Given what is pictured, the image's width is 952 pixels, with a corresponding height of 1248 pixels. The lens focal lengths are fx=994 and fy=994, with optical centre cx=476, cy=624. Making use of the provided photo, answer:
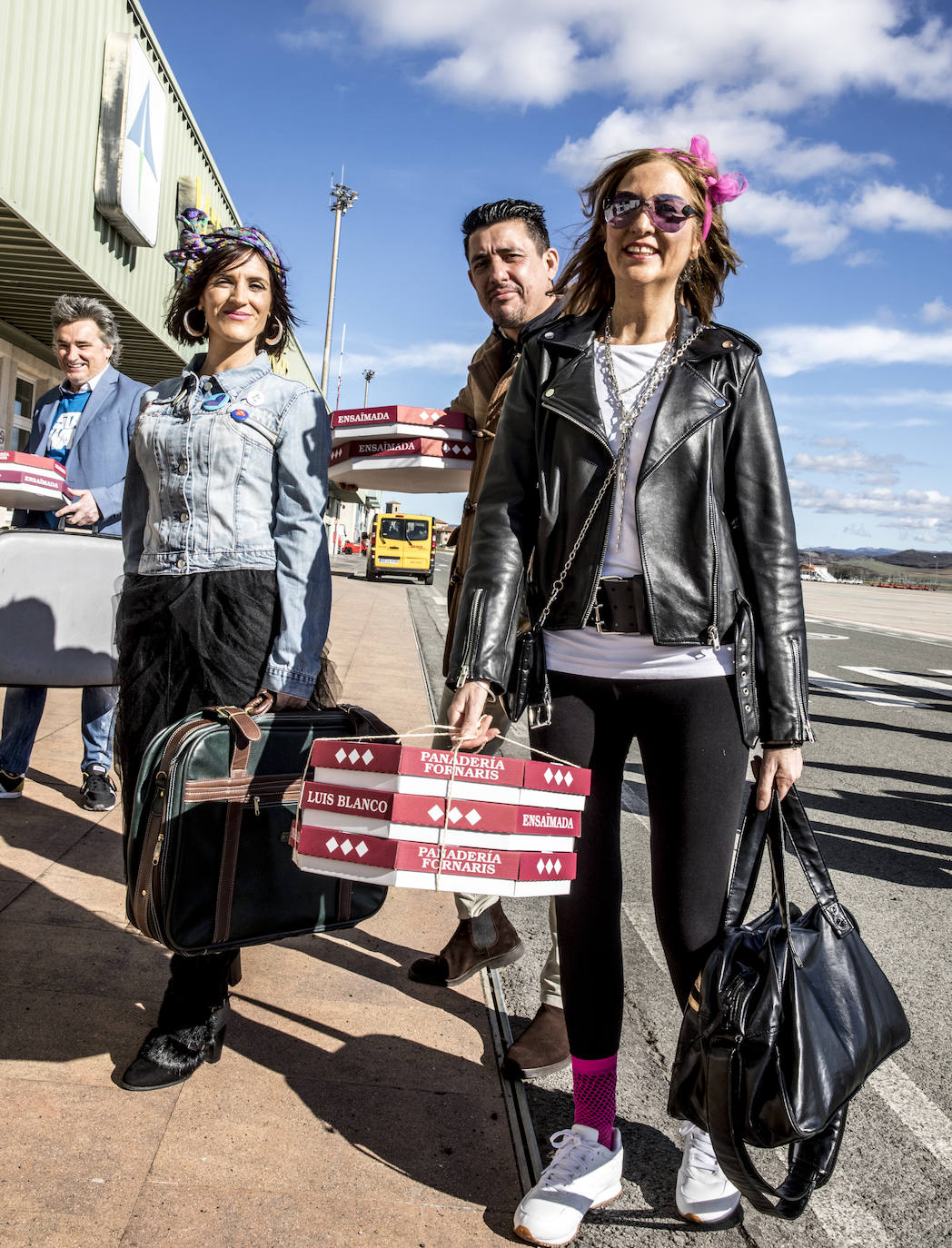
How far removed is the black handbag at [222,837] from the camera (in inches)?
80.5

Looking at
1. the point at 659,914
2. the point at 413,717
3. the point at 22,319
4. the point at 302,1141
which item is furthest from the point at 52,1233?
the point at 22,319

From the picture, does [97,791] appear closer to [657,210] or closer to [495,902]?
[495,902]

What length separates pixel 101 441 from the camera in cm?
414

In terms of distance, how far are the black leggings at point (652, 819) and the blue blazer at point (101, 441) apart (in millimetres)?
2859

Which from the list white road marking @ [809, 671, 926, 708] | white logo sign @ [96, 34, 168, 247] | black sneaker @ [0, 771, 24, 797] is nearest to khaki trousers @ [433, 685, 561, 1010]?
black sneaker @ [0, 771, 24, 797]

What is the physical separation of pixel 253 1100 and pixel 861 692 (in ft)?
33.3

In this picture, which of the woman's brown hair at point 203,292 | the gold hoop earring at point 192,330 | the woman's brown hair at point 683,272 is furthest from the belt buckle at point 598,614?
the gold hoop earring at point 192,330

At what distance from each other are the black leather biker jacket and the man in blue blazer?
8.70ft

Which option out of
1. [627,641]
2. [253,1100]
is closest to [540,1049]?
[253,1100]

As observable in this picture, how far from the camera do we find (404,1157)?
6.82 ft

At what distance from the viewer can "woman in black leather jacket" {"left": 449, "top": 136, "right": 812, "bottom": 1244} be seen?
1.87 m

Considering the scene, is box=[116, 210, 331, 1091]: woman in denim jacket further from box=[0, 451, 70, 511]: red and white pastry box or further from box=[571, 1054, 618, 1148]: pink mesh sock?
box=[0, 451, 70, 511]: red and white pastry box

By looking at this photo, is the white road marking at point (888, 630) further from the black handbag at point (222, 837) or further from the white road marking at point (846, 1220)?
the black handbag at point (222, 837)

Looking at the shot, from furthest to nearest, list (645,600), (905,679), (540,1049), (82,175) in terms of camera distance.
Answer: (905,679) < (82,175) < (540,1049) < (645,600)
